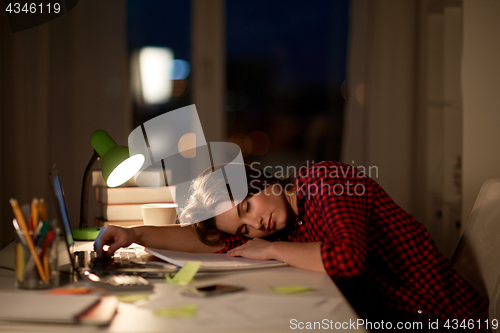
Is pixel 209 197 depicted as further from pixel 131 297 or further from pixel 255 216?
pixel 131 297

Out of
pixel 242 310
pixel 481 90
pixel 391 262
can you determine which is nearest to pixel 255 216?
pixel 391 262

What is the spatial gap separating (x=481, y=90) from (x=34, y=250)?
184cm

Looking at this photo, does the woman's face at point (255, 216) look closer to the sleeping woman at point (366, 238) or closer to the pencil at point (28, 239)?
the sleeping woman at point (366, 238)

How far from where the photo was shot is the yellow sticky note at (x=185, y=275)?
2.71 ft

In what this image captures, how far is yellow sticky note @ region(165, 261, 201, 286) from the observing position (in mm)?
826

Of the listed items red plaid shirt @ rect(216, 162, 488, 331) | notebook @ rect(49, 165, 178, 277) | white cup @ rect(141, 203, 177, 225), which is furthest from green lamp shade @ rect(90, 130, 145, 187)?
red plaid shirt @ rect(216, 162, 488, 331)

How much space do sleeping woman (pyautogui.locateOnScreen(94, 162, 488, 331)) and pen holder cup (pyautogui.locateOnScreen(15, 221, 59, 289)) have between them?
295 mm

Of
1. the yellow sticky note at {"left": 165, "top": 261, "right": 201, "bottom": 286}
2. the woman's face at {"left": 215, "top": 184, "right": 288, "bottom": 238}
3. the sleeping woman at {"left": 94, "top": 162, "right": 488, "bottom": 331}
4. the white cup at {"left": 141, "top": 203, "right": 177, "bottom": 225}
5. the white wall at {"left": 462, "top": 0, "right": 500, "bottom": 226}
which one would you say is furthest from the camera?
the white wall at {"left": 462, "top": 0, "right": 500, "bottom": 226}

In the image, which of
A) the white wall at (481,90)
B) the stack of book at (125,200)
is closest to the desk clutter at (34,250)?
the stack of book at (125,200)

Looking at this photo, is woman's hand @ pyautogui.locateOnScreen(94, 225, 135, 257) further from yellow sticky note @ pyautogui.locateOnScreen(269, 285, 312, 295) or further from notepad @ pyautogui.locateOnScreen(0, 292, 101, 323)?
yellow sticky note @ pyautogui.locateOnScreen(269, 285, 312, 295)

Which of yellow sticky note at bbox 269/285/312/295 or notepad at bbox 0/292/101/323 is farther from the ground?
notepad at bbox 0/292/101/323

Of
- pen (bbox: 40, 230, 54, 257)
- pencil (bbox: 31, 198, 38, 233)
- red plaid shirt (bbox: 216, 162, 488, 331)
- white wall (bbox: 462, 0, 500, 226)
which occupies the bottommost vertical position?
red plaid shirt (bbox: 216, 162, 488, 331)

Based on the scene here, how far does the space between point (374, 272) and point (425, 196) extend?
64.0 inches

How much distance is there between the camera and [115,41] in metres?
2.54
